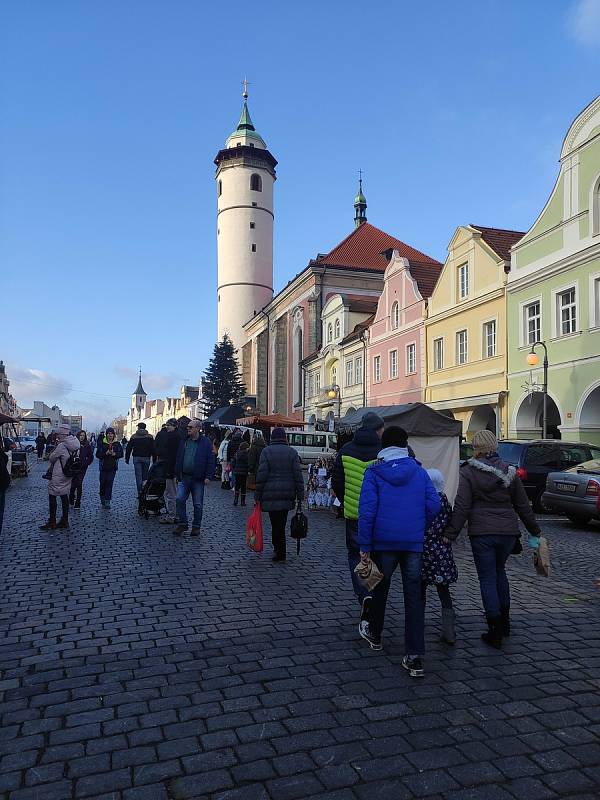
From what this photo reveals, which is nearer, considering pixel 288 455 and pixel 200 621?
pixel 200 621

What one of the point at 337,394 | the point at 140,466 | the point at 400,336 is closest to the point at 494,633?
the point at 140,466

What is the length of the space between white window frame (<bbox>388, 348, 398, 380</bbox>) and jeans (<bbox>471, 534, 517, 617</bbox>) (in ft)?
105

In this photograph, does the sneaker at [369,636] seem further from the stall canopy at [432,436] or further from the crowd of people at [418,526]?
the stall canopy at [432,436]

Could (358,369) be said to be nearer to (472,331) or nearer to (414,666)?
(472,331)

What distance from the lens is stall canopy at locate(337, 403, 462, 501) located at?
13367 mm

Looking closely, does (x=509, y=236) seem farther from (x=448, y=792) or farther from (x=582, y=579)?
(x=448, y=792)

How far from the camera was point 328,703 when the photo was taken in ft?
13.6

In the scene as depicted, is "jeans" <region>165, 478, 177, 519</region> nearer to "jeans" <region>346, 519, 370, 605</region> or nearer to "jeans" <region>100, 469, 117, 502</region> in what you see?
"jeans" <region>100, 469, 117, 502</region>

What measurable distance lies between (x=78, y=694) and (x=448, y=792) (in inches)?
93.5

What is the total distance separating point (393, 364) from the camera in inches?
1496

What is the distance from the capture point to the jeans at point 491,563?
17.7 feet

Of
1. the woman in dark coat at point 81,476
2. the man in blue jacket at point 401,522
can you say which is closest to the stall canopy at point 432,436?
the woman in dark coat at point 81,476

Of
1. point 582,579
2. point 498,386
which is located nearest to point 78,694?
point 582,579

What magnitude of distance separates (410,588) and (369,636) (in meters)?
0.79
